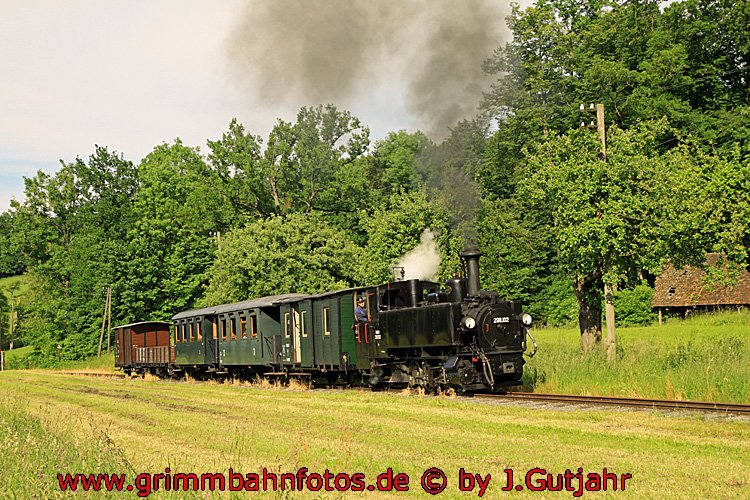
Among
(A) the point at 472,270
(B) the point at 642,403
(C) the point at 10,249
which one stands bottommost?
(B) the point at 642,403

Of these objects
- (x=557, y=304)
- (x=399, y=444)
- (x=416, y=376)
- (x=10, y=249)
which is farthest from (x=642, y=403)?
(x=10, y=249)

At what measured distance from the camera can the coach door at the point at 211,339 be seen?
116ft

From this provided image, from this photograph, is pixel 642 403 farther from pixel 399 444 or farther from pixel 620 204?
pixel 620 204

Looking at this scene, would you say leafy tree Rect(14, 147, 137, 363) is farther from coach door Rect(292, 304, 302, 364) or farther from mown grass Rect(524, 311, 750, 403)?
mown grass Rect(524, 311, 750, 403)

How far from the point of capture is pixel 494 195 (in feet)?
200

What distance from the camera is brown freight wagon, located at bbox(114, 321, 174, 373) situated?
45.3m

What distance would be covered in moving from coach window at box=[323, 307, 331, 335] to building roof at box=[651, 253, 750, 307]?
112 feet

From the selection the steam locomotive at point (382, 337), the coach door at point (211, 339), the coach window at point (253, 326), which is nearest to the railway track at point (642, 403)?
the steam locomotive at point (382, 337)

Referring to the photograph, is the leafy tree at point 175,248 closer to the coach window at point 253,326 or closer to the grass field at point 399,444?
the coach window at point 253,326

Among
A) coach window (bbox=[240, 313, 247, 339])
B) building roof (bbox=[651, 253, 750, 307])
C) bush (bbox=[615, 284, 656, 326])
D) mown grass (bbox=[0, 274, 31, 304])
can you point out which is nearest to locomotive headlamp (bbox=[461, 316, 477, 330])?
coach window (bbox=[240, 313, 247, 339])

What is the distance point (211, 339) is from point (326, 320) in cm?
1107

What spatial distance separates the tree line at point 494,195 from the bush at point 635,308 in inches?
7.8

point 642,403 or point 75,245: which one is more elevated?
point 75,245

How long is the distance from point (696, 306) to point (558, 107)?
1908 centimetres
